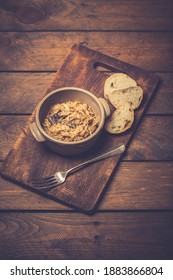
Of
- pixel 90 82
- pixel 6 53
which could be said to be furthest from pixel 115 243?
pixel 6 53

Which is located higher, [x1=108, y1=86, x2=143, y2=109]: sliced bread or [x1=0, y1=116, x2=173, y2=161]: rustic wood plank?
[x1=108, y1=86, x2=143, y2=109]: sliced bread

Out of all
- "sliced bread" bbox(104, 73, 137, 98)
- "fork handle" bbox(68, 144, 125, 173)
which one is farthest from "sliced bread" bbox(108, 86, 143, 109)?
"fork handle" bbox(68, 144, 125, 173)

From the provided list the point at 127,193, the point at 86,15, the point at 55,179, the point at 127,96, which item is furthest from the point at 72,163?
the point at 86,15

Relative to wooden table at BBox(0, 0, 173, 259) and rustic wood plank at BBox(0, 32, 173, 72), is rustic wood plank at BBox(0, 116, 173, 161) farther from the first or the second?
rustic wood plank at BBox(0, 32, 173, 72)

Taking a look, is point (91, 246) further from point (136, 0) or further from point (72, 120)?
point (136, 0)

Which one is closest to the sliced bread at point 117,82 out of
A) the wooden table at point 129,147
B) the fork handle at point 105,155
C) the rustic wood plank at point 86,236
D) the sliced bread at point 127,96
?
the sliced bread at point 127,96

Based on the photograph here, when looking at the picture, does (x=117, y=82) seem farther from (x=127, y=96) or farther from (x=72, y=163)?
(x=72, y=163)
